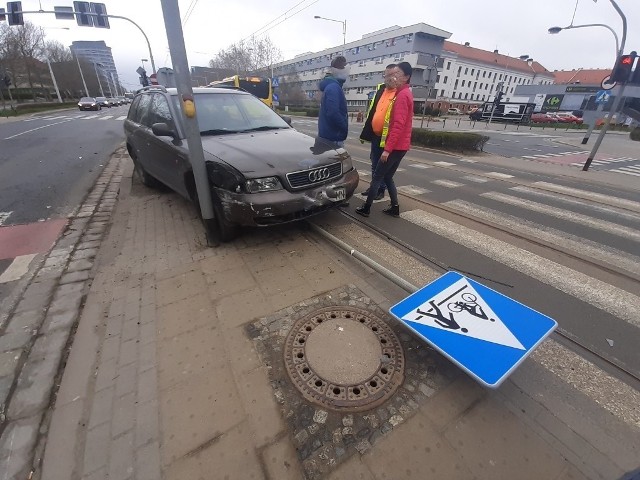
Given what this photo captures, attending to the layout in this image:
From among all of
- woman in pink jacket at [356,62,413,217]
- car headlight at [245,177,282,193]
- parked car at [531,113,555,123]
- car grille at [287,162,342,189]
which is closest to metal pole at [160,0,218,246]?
car headlight at [245,177,282,193]

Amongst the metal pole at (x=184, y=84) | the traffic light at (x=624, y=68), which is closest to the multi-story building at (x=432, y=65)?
the traffic light at (x=624, y=68)

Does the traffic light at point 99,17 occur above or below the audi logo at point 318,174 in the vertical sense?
above

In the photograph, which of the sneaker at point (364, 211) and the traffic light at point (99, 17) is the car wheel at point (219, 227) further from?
the traffic light at point (99, 17)

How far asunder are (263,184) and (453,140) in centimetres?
1169

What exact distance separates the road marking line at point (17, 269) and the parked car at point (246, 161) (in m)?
1.95

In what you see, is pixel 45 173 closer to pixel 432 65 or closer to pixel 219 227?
pixel 219 227

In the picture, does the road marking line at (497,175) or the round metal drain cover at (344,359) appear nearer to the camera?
the round metal drain cover at (344,359)

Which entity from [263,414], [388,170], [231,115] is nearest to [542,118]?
[388,170]

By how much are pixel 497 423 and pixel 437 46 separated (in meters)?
67.7

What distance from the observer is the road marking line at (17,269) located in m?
3.31

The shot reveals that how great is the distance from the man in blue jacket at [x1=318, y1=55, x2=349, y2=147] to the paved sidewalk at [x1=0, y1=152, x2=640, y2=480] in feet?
10.6

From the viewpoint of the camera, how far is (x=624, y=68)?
8719mm

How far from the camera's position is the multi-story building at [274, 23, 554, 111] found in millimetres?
52625

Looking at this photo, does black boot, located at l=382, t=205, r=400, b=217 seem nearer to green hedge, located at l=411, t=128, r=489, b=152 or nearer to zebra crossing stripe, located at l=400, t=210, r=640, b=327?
zebra crossing stripe, located at l=400, t=210, r=640, b=327
